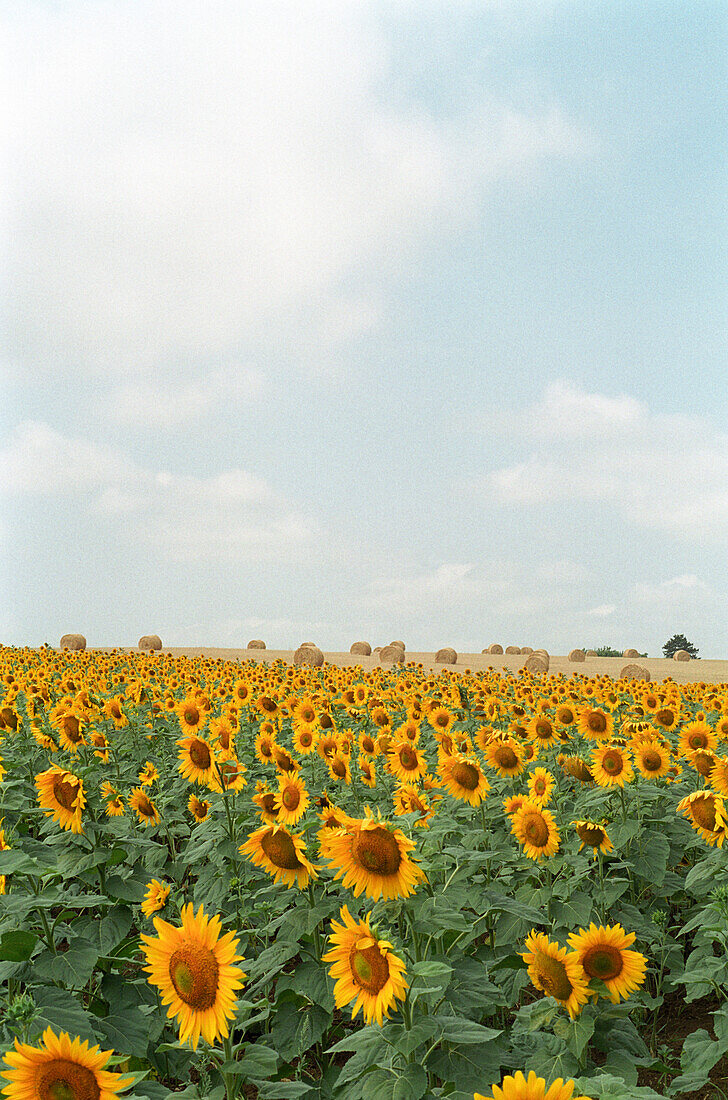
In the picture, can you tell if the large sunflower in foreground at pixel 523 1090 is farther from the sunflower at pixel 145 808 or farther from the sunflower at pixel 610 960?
the sunflower at pixel 145 808

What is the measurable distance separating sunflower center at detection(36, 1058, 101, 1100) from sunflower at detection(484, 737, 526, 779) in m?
4.75

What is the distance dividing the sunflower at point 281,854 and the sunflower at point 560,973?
1.15 metres

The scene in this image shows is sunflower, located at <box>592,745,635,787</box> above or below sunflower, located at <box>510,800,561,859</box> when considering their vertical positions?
above

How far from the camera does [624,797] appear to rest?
6.79 meters

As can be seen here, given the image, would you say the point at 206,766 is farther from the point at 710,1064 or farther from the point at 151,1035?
the point at 710,1064

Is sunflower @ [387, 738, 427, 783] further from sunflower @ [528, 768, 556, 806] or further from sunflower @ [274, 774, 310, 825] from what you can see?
sunflower @ [274, 774, 310, 825]

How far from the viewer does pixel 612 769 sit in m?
6.54

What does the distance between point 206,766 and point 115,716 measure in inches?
140

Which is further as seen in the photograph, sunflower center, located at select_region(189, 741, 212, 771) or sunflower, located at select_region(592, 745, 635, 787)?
sunflower, located at select_region(592, 745, 635, 787)

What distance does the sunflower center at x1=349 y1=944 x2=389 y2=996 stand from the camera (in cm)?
309

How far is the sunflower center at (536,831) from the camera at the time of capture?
5488 mm

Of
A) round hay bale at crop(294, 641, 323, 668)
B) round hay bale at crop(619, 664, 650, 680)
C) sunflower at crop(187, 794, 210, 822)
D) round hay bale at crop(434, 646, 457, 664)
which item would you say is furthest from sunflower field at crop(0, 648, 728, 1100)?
round hay bale at crop(434, 646, 457, 664)

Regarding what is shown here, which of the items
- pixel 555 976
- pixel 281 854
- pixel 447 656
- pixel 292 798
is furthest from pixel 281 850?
pixel 447 656

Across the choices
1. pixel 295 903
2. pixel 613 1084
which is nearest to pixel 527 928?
pixel 295 903
